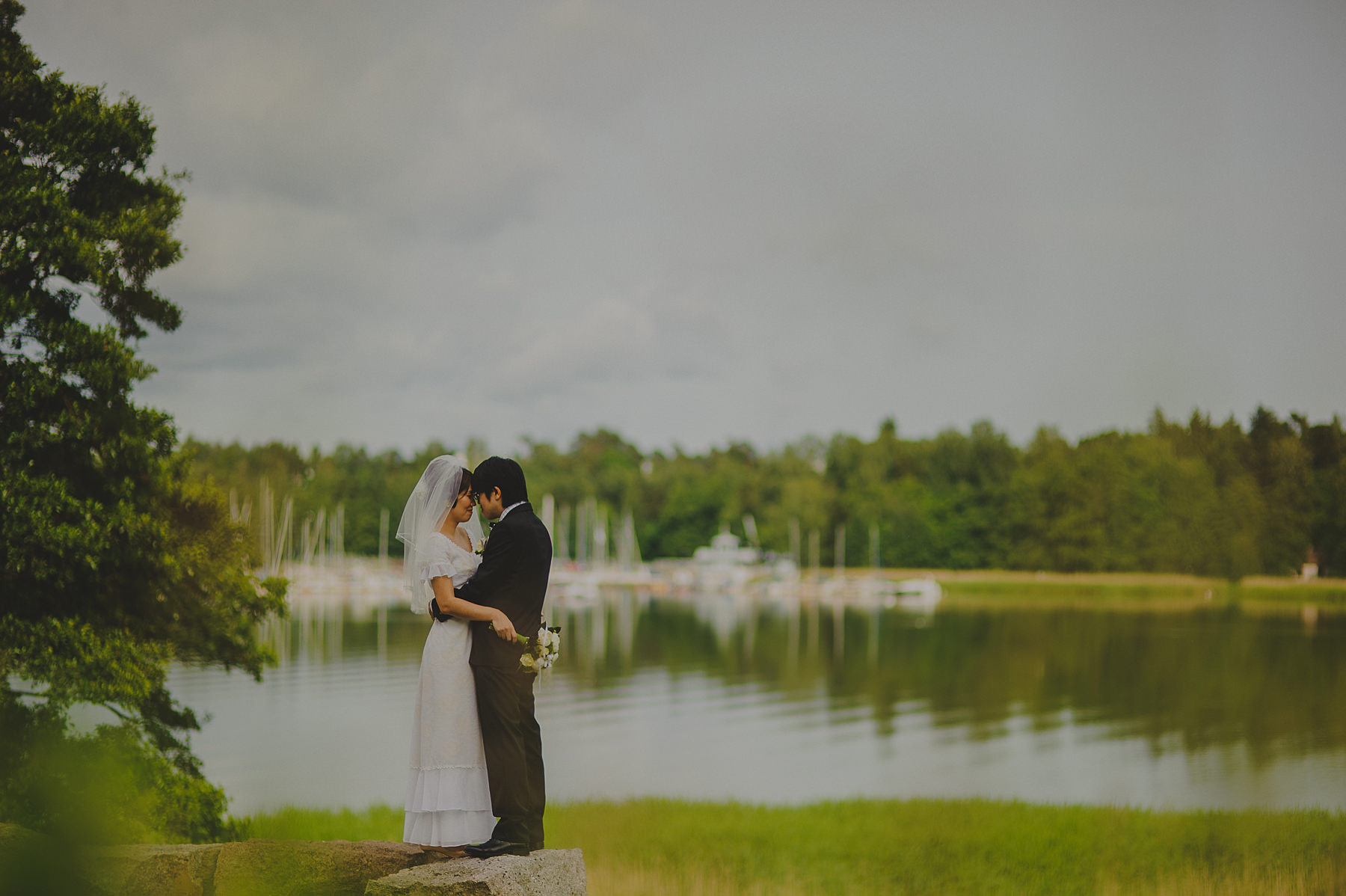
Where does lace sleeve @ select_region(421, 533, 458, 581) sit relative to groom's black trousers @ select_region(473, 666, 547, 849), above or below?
above

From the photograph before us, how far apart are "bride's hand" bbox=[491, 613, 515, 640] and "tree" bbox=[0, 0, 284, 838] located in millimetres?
5732

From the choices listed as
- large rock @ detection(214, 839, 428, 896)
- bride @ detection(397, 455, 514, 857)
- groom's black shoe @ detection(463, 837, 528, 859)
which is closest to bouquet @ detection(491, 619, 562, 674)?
bride @ detection(397, 455, 514, 857)

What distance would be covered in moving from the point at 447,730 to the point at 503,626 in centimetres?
73

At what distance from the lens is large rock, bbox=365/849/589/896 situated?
16.7 ft

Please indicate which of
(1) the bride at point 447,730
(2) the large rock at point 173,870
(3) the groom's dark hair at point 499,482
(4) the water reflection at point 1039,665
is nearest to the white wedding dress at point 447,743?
(1) the bride at point 447,730

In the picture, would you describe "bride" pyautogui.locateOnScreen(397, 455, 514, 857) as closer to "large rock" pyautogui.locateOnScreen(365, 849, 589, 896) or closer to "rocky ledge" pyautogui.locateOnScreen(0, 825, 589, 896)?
"rocky ledge" pyautogui.locateOnScreen(0, 825, 589, 896)

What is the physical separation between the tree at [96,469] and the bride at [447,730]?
4.97 meters

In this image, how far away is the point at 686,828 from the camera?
16469mm

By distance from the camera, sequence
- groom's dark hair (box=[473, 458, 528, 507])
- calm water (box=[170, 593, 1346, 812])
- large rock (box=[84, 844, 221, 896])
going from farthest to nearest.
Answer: calm water (box=[170, 593, 1346, 812]) → groom's dark hair (box=[473, 458, 528, 507]) → large rock (box=[84, 844, 221, 896])

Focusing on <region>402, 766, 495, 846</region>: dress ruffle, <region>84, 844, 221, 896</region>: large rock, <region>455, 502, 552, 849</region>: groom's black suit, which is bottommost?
<region>84, 844, 221, 896</region>: large rock

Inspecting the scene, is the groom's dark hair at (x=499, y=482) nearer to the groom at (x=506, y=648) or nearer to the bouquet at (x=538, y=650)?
the groom at (x=506, y=648)

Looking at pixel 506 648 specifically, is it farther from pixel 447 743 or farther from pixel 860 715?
pixel 860 715

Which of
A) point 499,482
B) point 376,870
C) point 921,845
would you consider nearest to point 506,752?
point 376,870

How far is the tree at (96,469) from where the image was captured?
33.3ft
